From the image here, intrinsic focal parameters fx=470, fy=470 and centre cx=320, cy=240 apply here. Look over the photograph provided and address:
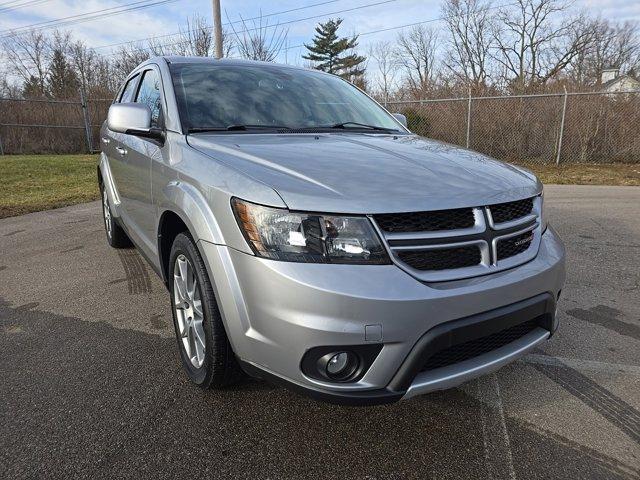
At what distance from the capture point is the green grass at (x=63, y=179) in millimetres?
8219

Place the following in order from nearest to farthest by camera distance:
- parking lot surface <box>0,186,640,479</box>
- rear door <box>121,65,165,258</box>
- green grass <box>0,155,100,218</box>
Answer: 1. parking lot surface <box>0,186,640,479</box>
2. rear door <box>121,65,165,258</box>
3. green grass <box>0,155,100,218</box>

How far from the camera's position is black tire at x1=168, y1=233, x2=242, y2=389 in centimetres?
206

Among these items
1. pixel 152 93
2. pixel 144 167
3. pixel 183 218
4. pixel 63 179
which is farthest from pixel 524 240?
pixel 63 179

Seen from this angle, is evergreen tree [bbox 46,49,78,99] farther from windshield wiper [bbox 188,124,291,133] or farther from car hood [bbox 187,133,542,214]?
car hood [bbox 187,133,542,214]

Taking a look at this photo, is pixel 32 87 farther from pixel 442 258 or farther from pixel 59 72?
pixel 442 258

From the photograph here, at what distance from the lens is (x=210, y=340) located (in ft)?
6.88

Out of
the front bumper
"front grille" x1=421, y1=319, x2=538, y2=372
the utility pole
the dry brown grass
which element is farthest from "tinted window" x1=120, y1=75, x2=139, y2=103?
the utility pole

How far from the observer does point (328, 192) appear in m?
1.80

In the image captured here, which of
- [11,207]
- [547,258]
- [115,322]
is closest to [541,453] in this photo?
[547,258]

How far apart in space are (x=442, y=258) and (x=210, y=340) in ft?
3.51

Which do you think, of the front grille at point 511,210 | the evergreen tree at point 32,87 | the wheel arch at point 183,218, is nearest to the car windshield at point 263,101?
the wheel arch at point 183,218

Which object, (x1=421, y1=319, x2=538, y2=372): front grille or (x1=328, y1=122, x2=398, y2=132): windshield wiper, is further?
(x1=328, y1=122, x2=398, y2=132): windshield wiper

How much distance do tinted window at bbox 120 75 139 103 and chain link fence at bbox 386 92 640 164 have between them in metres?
10.9

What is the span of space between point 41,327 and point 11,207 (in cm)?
551
